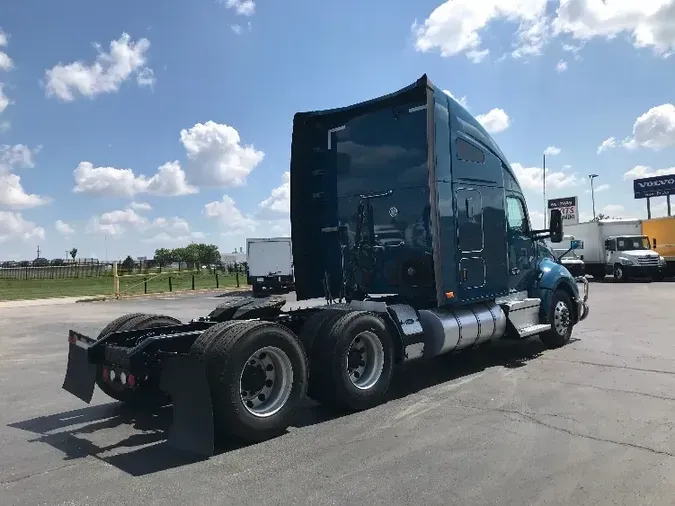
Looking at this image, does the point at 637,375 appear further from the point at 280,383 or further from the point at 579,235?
the point at 579,235

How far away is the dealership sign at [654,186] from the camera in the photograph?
210 feet

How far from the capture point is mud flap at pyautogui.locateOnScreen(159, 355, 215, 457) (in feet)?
15.2

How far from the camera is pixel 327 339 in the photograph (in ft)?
19.3

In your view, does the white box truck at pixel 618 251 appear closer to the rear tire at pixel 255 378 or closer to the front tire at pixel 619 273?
the front tire at pixel 619 273

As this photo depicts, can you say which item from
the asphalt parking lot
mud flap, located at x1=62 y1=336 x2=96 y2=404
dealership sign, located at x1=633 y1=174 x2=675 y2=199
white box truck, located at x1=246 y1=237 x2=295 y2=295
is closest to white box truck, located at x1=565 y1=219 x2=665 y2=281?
white box truck, located at x1=246 y1=237 x2=295 y2=295

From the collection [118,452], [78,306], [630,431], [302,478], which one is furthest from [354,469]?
[78,306]

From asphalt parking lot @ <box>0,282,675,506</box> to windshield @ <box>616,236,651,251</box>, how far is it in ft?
85.2

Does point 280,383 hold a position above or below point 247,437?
above

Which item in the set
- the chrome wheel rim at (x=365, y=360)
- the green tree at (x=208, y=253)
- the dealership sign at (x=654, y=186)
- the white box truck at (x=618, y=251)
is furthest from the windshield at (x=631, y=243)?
the green tree at (x=208, y=253)

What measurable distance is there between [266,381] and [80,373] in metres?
1.97

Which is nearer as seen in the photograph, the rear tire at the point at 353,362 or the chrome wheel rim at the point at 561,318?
the rear tire at the point at 353,362

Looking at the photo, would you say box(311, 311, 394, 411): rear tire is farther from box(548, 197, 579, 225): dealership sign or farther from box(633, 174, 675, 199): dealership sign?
box(633, 174, 675, 199): dealership sign

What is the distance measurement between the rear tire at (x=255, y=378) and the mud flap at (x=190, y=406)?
131 millimetres

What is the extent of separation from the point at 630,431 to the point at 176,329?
4611mm
